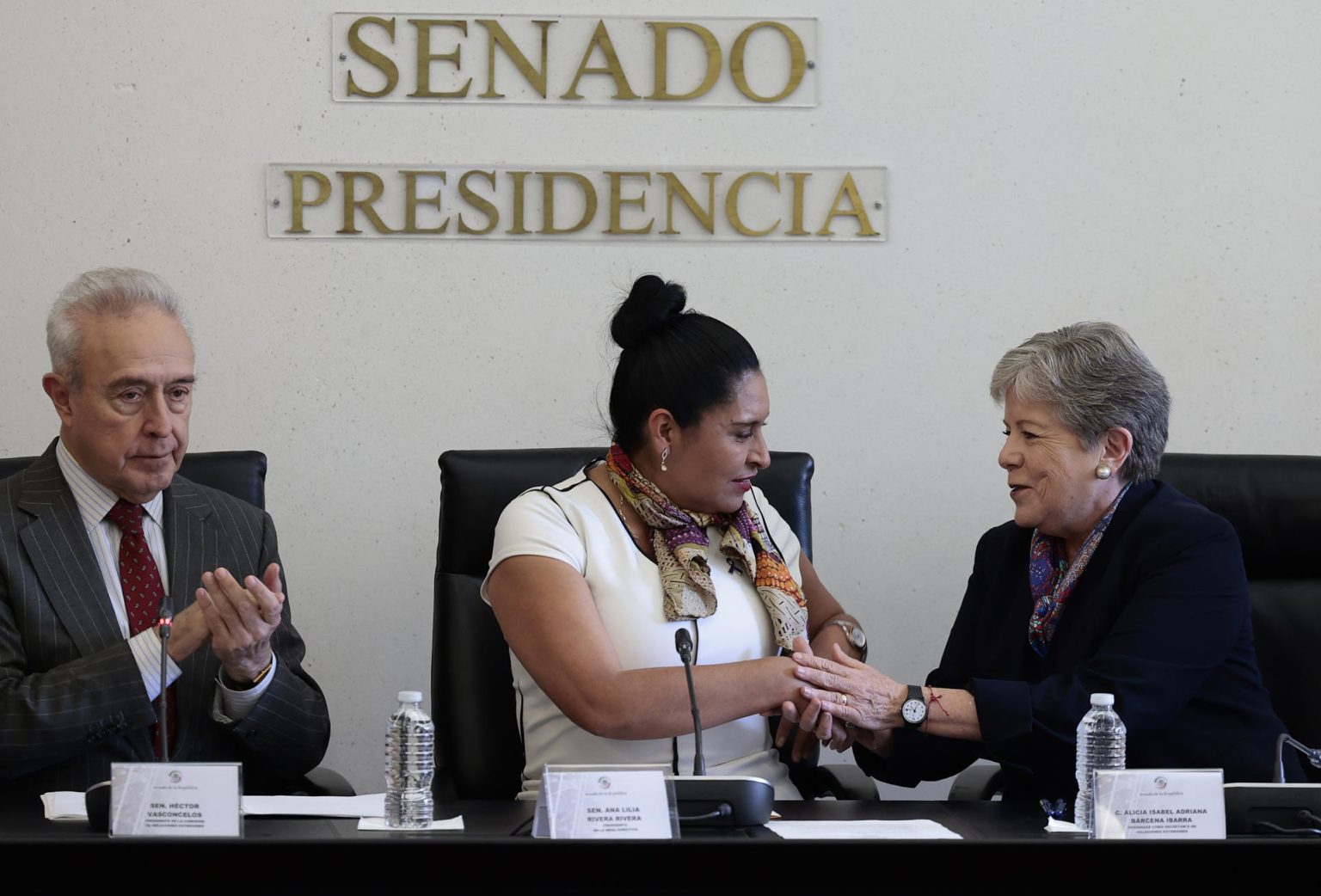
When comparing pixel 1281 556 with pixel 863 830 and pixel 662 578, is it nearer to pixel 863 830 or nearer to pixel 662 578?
pixel 662 578

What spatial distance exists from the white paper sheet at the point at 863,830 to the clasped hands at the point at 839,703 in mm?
358

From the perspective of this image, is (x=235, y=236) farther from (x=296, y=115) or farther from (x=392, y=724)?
(x=392, y=724)

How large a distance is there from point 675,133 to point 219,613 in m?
1.46

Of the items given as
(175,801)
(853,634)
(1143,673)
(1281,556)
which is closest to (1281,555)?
(1281,556)

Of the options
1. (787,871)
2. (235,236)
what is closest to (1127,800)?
(787,871)

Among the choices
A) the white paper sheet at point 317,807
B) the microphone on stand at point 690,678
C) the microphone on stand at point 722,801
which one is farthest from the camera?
the microphone on stand at point 690,678

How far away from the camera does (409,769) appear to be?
5.48 ft

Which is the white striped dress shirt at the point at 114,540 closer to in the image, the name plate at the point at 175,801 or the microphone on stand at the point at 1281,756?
the name plate at the point at 175,801

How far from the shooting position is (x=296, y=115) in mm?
2879

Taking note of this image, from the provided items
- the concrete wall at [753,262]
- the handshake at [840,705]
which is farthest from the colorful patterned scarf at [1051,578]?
the concrete wall at [753,262]

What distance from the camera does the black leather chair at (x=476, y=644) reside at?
230 cm

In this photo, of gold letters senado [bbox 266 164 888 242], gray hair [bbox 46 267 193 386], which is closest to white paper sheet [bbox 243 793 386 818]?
gray hair [bbox 46 267 193 386]

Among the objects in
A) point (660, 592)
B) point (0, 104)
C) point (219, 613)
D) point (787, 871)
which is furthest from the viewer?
point (0, 104)

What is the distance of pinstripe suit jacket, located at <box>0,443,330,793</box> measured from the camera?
198cm
